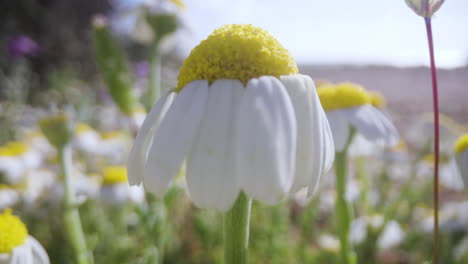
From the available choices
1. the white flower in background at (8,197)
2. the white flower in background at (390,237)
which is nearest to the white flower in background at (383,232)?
the white flower in background at (390,237)

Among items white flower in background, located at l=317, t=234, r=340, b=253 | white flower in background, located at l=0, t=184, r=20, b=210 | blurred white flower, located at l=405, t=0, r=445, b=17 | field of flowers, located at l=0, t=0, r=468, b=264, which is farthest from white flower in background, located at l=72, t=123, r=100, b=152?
blurred white flower, located at l=405, t=0, r=445, b=17

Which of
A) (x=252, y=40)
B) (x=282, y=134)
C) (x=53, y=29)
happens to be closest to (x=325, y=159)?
(x=282, y=134)

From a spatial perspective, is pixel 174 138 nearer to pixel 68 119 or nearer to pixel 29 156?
pixel 68 119

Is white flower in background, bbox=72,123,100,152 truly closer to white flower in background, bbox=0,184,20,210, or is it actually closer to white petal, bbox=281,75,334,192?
white flower in background, bbox=0,184,20,210

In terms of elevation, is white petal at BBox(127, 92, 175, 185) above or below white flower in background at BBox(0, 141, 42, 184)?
above

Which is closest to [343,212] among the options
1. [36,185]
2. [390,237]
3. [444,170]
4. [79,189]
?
[390,237]

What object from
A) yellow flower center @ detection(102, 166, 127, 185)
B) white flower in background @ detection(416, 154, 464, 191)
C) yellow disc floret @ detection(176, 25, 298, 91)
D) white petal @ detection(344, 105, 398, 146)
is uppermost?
yellow disc floret @ detection(176, 25, 298, 91)

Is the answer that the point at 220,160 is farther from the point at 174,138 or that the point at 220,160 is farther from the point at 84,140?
the point at 84,140
